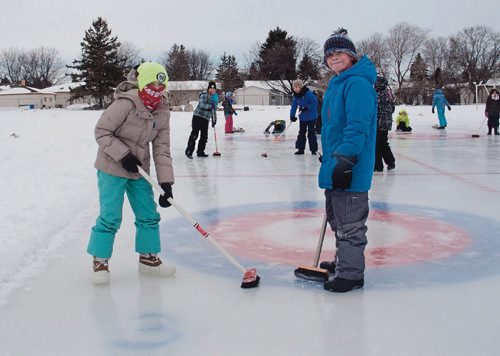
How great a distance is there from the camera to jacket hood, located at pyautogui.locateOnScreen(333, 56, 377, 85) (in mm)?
2941

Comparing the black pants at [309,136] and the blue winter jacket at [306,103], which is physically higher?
the blue winter jacket at [306,103]

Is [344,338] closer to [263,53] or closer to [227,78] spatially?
[263,53]

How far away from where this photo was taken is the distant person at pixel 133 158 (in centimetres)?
313

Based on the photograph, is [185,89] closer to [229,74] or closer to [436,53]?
[229,74]

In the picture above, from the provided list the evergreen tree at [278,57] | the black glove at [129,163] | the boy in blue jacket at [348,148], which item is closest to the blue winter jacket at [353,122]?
the boy in blue jacket at [348,148]

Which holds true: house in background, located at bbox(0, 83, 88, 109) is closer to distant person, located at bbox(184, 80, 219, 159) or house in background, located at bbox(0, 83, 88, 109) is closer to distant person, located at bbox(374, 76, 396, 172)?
distant person, located at bbox(184, 80, 219, 159)

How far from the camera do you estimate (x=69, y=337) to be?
2.47m

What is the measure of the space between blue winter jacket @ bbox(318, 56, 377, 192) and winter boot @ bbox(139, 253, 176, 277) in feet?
3.63

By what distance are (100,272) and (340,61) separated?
1891 mm

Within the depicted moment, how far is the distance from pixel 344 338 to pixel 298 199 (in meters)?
3.46

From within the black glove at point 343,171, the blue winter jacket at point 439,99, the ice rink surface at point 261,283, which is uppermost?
the blue winter jacket at point 439,99

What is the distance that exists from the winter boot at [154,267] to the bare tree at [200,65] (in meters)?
78.6

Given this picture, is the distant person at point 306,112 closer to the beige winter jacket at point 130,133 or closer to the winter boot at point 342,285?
the beige winter jacket at point 130,133

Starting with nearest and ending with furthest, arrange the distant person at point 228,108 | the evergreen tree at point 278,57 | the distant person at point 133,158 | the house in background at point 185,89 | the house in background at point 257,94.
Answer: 1. the distant person at point 133,158
2. the distant person at point 228,108
3. the house in background at point 185,89
4. the evergreen tree at point 278,57
5. the house in background at point 257,94
